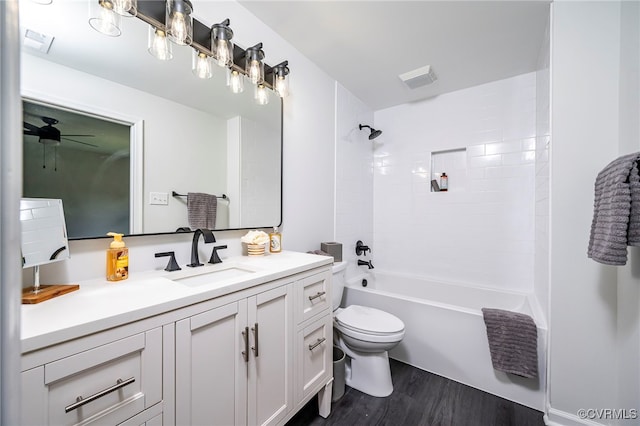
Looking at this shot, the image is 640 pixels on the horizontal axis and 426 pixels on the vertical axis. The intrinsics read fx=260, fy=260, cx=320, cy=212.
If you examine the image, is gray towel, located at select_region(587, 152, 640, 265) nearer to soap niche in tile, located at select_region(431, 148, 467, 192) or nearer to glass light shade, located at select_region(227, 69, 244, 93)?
soap niche in tile, located at select_region(431, 148, 467, 192)

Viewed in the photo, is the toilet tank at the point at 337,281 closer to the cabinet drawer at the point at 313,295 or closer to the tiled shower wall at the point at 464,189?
the cabinet drawer at the point at 313,295

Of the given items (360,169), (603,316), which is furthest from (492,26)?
(603,316)

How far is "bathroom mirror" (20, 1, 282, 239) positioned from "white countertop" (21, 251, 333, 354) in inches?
9.4

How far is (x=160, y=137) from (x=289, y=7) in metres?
1.13

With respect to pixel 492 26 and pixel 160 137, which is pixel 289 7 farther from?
pixel 492 26

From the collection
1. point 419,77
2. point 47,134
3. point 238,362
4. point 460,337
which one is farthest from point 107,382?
point 419,77

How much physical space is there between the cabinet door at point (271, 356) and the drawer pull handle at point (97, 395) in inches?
16.6

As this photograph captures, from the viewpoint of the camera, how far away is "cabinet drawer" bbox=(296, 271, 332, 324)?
131 centimetres

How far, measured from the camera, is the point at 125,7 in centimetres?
106

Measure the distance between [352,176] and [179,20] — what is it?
1.86 m

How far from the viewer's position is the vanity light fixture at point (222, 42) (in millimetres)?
1350

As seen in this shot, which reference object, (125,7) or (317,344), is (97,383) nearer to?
(317,344)

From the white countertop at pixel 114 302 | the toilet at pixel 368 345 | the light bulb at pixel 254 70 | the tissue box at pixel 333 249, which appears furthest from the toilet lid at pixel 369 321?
the light bulb at pixel 254 70

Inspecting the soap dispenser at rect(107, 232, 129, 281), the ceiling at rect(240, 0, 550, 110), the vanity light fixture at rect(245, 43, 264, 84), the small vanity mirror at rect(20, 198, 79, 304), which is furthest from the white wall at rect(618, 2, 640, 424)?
the small vanity mirror at rect(20, 198, 79, 304)
